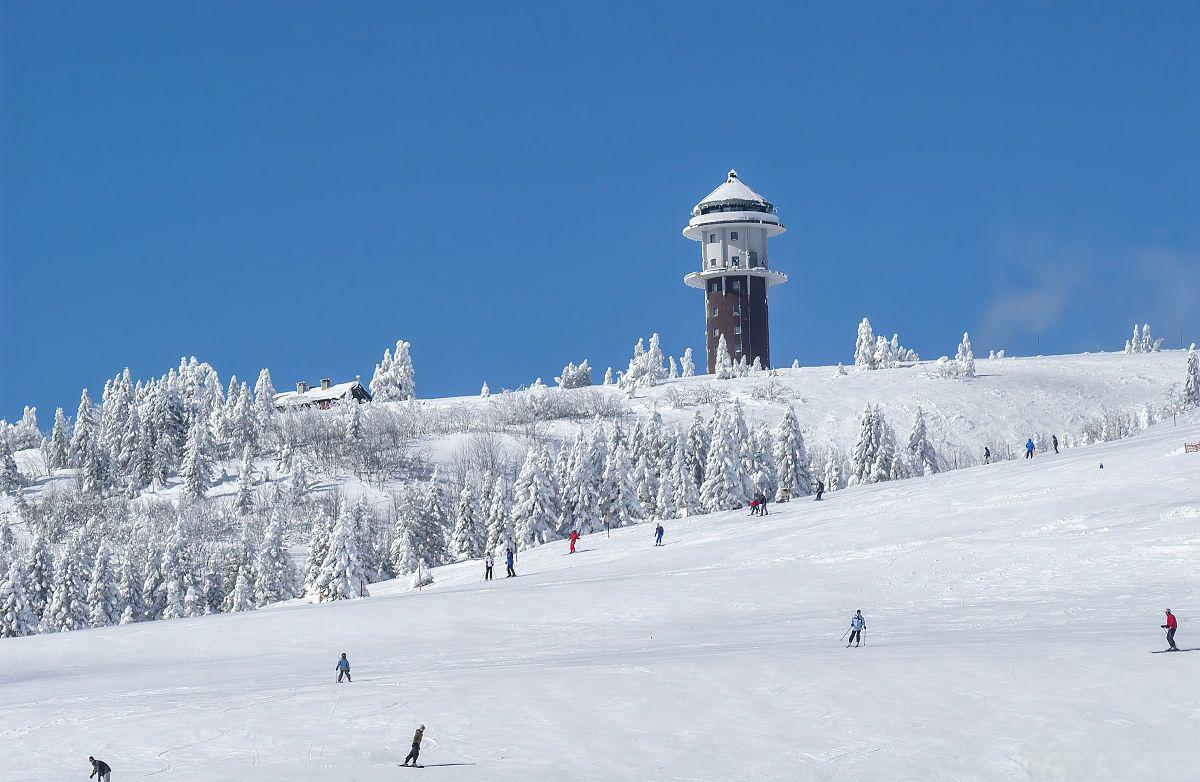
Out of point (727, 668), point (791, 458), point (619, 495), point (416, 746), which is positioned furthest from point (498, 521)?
point (416, 746)

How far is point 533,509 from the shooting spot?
8150 centimetres

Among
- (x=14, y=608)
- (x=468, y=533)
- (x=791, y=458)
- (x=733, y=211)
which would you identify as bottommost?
(x=14, y=608)

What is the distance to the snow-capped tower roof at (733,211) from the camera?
164875 mm

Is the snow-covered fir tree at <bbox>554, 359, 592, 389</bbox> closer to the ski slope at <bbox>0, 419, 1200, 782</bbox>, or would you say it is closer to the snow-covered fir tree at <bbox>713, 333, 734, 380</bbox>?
the snow-covered fir tree at <bbox>713, 333, 734, 380</bbox>

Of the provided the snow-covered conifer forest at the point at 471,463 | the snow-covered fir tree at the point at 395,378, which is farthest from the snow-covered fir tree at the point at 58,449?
the snow-covered fir tree at the point at 395,378

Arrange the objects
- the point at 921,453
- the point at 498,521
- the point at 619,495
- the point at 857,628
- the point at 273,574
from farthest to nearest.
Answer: the point at 921,453, the point at 273,574, the point at 498,521, the point at 619,495, the point at 857,628

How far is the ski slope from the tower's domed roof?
117393 mm

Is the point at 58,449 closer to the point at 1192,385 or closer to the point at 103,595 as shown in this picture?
the point at 103,595

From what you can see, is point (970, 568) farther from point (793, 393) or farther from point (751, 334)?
Answer: point (751, 334)

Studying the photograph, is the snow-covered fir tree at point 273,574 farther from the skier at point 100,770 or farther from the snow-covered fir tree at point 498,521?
the skier at point 100,770

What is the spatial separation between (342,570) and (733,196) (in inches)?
4143

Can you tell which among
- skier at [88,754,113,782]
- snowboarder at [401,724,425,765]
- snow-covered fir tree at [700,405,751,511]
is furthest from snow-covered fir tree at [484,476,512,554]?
skier at [88,754,113,782]

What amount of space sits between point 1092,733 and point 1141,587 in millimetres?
13227

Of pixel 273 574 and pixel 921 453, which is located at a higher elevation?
pixel 921 453
